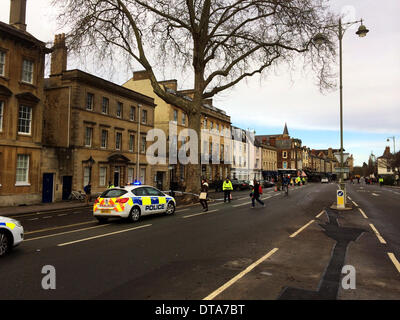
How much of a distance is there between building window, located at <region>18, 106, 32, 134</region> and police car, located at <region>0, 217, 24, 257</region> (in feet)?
54.0

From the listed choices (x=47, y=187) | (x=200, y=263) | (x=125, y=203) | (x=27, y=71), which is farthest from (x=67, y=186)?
(x=200, y=263)

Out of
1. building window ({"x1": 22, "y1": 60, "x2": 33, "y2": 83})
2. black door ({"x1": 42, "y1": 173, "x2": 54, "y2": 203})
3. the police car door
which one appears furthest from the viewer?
black door ({"x1": 42, "y1": 173, "x2": 54, "y2": 203})

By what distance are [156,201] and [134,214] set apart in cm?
158

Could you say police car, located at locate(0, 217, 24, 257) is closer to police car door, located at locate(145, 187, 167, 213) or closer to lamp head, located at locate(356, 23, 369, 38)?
police car door, located at locate(145, 187, 167, 213)

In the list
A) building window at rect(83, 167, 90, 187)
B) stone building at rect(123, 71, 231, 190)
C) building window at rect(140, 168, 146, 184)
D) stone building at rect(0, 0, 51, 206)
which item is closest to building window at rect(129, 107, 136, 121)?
stone building at rect(123, 71, 231, 190)

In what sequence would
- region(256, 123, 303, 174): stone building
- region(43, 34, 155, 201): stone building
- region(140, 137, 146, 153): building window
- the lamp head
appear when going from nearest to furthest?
the lamp head < region(43, 34, 155, 201): stone building < region(140, 137, 146, 153): building window < region(256, 123, 303, 174): stone building

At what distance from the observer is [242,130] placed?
62844 mm

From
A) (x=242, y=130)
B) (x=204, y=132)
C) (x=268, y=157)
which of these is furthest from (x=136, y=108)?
(x=268, y=157)

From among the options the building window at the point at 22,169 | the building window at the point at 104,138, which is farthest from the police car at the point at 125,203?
the building window at the point at 104,138

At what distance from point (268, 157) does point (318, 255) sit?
70.4m

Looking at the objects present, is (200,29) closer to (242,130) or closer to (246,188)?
(246,188)

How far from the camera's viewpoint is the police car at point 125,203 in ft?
37.6

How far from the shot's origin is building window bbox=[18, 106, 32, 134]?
2079 centimetres
